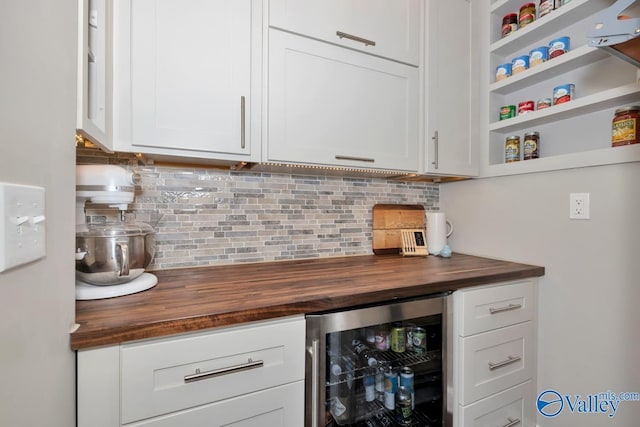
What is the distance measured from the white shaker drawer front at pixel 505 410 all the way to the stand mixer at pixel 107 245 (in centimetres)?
134

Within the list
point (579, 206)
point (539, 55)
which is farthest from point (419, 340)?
point (539, 55)

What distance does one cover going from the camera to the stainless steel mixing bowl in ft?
2.80

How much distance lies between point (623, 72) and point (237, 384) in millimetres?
1922

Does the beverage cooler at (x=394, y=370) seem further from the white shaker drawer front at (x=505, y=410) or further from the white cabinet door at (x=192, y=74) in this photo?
the white cabinet door at (x=192, y=74)

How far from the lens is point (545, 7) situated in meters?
1.46

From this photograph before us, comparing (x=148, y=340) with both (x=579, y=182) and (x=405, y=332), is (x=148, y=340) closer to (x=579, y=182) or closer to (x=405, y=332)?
(x=405, y=332)

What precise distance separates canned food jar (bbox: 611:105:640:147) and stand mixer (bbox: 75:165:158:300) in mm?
1804

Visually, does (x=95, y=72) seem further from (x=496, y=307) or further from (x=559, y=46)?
(x=559, y=46)

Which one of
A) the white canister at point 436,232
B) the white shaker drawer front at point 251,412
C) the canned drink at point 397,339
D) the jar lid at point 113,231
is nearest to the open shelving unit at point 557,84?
the white canister at point 436,232

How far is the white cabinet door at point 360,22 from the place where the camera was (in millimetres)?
1191

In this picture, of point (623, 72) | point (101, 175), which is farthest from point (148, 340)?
point (623, 72)

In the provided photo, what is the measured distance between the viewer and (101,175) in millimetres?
909

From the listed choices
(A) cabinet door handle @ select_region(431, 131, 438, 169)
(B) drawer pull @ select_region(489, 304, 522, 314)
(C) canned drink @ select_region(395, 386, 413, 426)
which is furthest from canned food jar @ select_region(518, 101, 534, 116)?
(C) canned drink @ select_region(395, 386, 413, 426)

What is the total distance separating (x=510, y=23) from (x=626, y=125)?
84 cm
